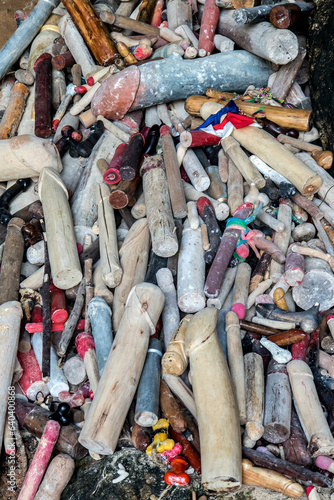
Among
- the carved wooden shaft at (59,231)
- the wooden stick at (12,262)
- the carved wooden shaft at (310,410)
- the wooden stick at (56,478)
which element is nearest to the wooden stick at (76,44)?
the carved wooden shaft at (59,231)

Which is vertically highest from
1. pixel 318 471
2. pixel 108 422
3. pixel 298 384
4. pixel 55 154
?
pixel 55 154

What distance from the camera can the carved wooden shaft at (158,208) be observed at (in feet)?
14.6

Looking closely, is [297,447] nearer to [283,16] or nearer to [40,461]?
[40,461]

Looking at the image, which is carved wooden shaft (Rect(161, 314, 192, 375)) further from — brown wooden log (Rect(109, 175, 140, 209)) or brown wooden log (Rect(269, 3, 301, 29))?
brown wooden log (Rect(269, 3, 301, 29))

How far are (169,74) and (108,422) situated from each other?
14.5ft

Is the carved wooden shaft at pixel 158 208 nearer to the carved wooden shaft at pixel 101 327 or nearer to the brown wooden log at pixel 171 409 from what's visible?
the carved wooden shaft at pixel 101 327

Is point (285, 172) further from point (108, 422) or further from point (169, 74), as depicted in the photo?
point (108, 422)

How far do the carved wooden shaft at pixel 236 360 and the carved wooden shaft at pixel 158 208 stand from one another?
92 cm

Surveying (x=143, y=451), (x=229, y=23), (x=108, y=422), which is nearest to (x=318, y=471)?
(x=143, y=451)

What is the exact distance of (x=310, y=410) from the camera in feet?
11.3

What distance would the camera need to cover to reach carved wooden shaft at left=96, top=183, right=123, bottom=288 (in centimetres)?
444

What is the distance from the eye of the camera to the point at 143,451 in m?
3.54

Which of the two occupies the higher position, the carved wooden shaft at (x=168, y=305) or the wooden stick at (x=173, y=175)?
the wooden stick at (x=173, y=175)

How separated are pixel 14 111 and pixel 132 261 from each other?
11.6 feet
